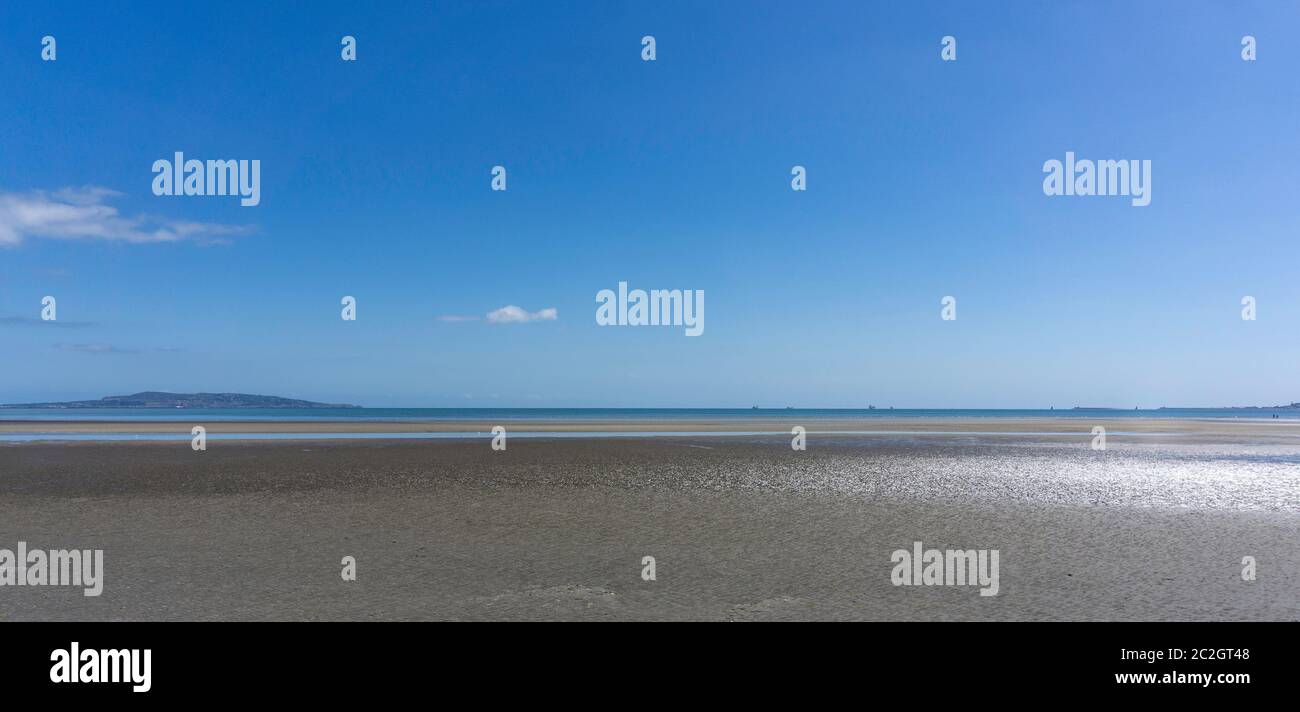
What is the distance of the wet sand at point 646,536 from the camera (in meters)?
8.37

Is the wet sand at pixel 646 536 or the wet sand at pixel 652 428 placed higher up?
→ the wet sand at pixel 646 536

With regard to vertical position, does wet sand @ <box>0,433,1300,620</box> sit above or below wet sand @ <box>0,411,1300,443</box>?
above

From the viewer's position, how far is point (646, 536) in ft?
40.7

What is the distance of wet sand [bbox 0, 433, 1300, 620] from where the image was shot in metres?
8.37

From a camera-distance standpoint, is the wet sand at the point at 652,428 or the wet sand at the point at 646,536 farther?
the wet sand at the point at 652,428

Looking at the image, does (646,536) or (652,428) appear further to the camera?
(652,428)

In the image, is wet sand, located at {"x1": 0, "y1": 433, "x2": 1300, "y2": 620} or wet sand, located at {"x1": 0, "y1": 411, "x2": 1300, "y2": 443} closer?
wet sand, located at {"x1": 0, "y1": 433, "x2": 1300, "y2": 620}

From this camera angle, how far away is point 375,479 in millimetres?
20688

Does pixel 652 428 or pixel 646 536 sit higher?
pixel 646 536
